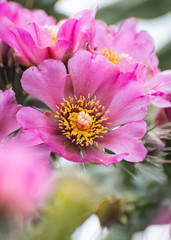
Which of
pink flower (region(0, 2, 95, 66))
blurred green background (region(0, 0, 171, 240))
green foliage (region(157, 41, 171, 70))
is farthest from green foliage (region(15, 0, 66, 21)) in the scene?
pink flower (region(0, 2, 95, 66))

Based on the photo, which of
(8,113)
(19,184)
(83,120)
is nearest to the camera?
(19,184)

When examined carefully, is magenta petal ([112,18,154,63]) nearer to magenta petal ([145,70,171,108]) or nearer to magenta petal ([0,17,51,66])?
magenta petal ([145,70,171,108])

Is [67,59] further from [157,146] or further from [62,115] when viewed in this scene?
[157,146]

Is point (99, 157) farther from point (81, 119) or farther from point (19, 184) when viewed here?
point (19, 184)

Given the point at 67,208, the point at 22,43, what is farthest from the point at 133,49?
the point at 67,208

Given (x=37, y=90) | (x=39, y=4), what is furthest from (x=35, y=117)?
(x=39, y=4)

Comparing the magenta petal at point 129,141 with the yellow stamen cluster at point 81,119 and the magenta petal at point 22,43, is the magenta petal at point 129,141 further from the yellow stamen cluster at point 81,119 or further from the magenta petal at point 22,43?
the magenta petal at point 22,43
